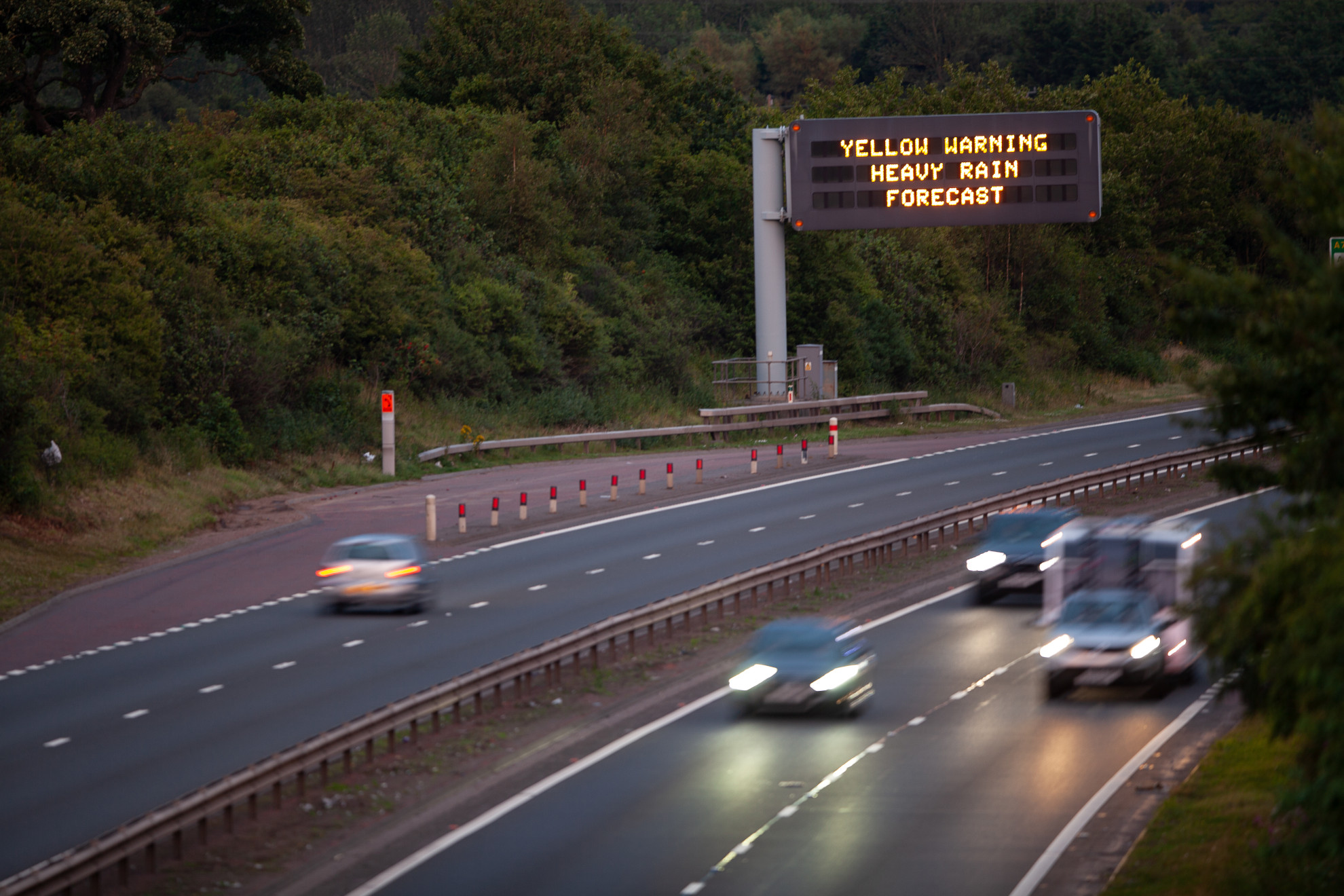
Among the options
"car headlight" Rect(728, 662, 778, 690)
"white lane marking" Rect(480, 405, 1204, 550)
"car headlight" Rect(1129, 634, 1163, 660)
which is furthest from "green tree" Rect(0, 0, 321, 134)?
"car headlight" Rect(1129, 634, 1163, 660)

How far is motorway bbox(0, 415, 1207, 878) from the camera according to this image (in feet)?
51.2

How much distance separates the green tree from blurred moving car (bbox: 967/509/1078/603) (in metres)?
32.2

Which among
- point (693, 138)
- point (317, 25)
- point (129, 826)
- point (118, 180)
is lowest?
point (129, 826)

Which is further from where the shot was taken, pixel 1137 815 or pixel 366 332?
pixel 366 332

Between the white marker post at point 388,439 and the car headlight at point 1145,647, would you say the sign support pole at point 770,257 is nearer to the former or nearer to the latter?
the white marker post at point 388,439

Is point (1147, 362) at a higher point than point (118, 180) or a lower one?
lower

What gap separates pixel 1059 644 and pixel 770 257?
31.7 meters

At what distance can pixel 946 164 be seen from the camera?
1839 inches

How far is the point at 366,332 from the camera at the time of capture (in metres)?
45.2

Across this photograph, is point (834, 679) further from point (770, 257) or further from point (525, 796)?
point (770, 257)

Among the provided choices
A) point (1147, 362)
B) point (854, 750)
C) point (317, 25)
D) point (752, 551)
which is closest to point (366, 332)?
point (752, 551)

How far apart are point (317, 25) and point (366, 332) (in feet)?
288

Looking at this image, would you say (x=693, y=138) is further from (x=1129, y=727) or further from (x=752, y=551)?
(x=1129, y=727)

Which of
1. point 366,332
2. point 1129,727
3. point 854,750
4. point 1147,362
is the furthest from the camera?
point 1147,362
